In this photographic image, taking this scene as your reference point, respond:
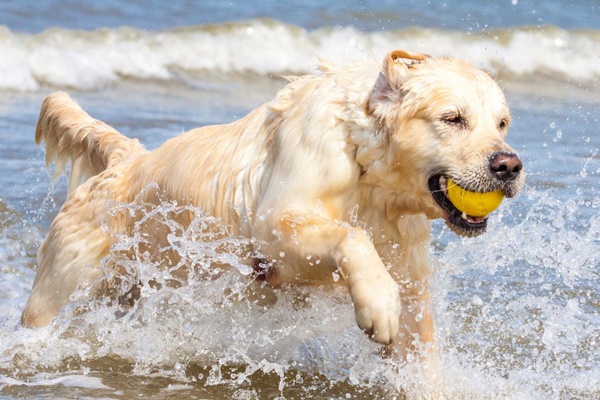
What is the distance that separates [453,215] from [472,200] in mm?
121

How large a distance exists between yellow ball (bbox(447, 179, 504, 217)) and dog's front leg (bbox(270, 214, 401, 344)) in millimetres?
432

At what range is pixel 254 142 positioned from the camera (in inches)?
194

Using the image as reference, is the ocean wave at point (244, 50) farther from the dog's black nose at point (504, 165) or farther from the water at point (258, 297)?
the dog's black nose at point (504, 165)

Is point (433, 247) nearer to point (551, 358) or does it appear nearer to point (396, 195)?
point (551, 358)

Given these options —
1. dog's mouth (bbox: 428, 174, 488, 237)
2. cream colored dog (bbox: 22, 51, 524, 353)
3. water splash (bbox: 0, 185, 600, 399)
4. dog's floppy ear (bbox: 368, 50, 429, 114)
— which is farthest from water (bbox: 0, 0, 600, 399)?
dog's mouth (bbox: 428, 174, 488, 237)

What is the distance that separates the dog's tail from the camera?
596 centimetres

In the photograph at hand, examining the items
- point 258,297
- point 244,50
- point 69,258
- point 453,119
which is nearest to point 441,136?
point 453,119

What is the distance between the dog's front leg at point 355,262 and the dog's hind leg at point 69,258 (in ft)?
4.21

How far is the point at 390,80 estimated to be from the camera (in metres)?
4.43

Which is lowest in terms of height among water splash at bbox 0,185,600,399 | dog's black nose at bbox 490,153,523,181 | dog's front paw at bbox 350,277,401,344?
water splash at bbox 0,185,600,399

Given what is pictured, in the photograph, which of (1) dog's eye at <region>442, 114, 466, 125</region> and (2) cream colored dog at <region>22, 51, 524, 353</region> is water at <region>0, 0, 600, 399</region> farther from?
(1) dog's eye at <region>442, 114, 466, 125</region>

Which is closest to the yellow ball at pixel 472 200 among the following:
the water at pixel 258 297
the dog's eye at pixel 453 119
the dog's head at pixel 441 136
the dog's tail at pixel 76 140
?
the dog's head at pixel 441 136

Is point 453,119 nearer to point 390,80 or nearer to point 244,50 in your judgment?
point 390,80

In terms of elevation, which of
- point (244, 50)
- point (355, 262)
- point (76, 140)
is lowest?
point (355, 262)
